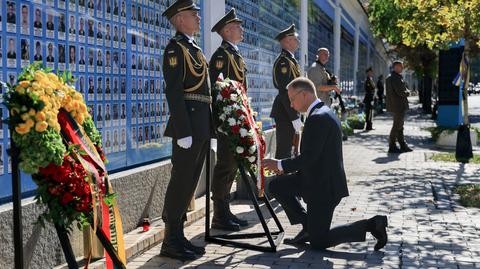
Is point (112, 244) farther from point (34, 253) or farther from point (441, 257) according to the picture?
point (441, 257)

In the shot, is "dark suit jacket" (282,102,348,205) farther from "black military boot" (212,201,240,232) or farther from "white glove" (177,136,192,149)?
A: "black military boot" (212,201,240,232)

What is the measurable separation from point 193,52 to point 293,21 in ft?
30.7

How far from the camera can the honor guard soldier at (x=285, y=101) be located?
8.35 meters

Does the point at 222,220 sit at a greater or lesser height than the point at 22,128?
lesser

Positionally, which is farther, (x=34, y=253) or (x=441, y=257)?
(x=441, y=257)

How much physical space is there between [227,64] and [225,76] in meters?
0.13

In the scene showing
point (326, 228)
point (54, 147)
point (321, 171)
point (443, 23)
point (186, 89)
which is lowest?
point (326, 228)

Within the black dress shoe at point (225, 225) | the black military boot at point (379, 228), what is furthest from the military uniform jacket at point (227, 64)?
the black military boot at point (379, 228)

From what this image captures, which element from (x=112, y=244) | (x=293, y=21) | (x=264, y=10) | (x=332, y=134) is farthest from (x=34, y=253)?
(x=293, y=21)

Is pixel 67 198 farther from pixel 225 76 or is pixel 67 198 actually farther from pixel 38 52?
pixel 225 76

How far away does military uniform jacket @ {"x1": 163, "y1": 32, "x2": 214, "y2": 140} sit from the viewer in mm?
5707

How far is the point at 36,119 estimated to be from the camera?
361 cm

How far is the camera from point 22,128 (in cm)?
358

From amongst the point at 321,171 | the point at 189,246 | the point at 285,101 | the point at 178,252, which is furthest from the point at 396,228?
the point at 178,252
